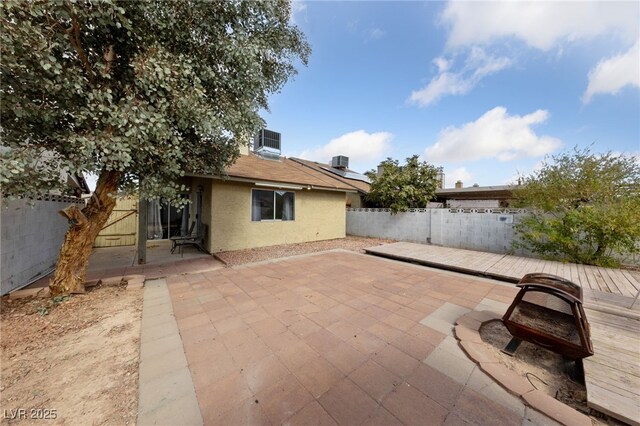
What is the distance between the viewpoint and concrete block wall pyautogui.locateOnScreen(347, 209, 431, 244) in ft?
31.5

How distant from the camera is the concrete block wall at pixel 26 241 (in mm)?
3761

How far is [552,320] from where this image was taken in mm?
2771

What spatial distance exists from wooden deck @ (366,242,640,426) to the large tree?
17.4 ft

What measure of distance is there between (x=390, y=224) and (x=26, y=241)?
11.0 m

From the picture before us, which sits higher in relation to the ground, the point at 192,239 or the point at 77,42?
the point at 77,42

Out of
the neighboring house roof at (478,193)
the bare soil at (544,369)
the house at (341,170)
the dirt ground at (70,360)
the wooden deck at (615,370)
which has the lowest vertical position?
the bare soil at (544,369)

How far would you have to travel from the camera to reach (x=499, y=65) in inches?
309

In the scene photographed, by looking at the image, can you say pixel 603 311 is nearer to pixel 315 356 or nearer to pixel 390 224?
pixel 315 356

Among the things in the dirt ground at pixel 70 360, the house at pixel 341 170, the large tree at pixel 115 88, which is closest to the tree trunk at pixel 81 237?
the large tree at pixel 115 88

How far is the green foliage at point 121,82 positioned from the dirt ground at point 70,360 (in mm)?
1780

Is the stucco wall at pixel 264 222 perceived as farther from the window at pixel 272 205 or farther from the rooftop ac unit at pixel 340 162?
the rooftop ac unit at pixel 340 162

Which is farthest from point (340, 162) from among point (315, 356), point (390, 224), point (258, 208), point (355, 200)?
point (315, 356)

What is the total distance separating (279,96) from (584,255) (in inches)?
364

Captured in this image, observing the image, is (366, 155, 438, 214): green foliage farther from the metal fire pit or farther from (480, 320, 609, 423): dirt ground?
(480, 320, 609, 423): dirt ground
